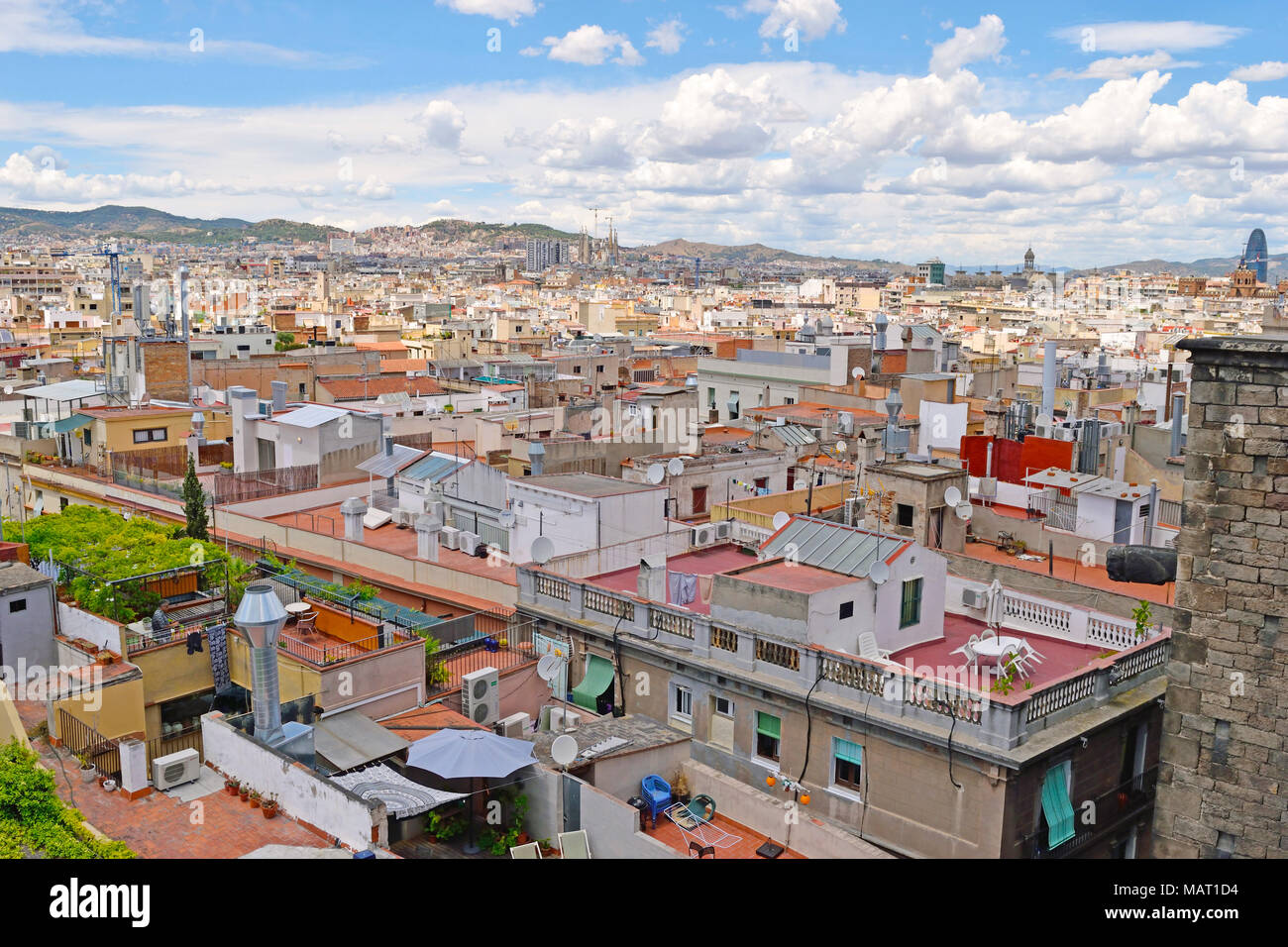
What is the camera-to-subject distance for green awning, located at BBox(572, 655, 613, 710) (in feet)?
58.6

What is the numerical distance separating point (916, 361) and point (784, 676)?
40547 millimetres

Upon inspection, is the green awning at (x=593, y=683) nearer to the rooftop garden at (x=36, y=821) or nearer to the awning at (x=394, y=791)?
the awning at (x=394, y=791)

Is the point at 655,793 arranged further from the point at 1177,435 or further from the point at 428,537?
the point at 1177,435

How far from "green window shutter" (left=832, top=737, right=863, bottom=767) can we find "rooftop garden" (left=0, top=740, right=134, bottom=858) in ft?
29.5

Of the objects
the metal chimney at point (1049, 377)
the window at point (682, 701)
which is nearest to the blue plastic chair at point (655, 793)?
the window at point (682, 701)

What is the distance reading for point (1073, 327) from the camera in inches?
5108

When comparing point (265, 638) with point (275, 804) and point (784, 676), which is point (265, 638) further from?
point (784, 676)

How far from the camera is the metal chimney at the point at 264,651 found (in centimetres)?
1277

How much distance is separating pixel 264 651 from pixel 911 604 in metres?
9.91

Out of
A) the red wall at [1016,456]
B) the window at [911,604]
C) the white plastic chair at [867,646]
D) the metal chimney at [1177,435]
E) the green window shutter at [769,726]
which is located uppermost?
the metal chimney at [1177,435]

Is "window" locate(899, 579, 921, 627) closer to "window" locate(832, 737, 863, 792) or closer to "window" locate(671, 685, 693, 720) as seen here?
"window" locate(832, 737, 863, 792)

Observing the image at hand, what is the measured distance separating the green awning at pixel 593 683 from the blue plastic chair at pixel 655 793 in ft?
10.5

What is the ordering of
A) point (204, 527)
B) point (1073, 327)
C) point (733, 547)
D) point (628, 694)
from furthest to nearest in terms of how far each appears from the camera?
1. point (1073, 327)
2. point (204, 527)
3. point (733, 547)
4. point (628, 694)
